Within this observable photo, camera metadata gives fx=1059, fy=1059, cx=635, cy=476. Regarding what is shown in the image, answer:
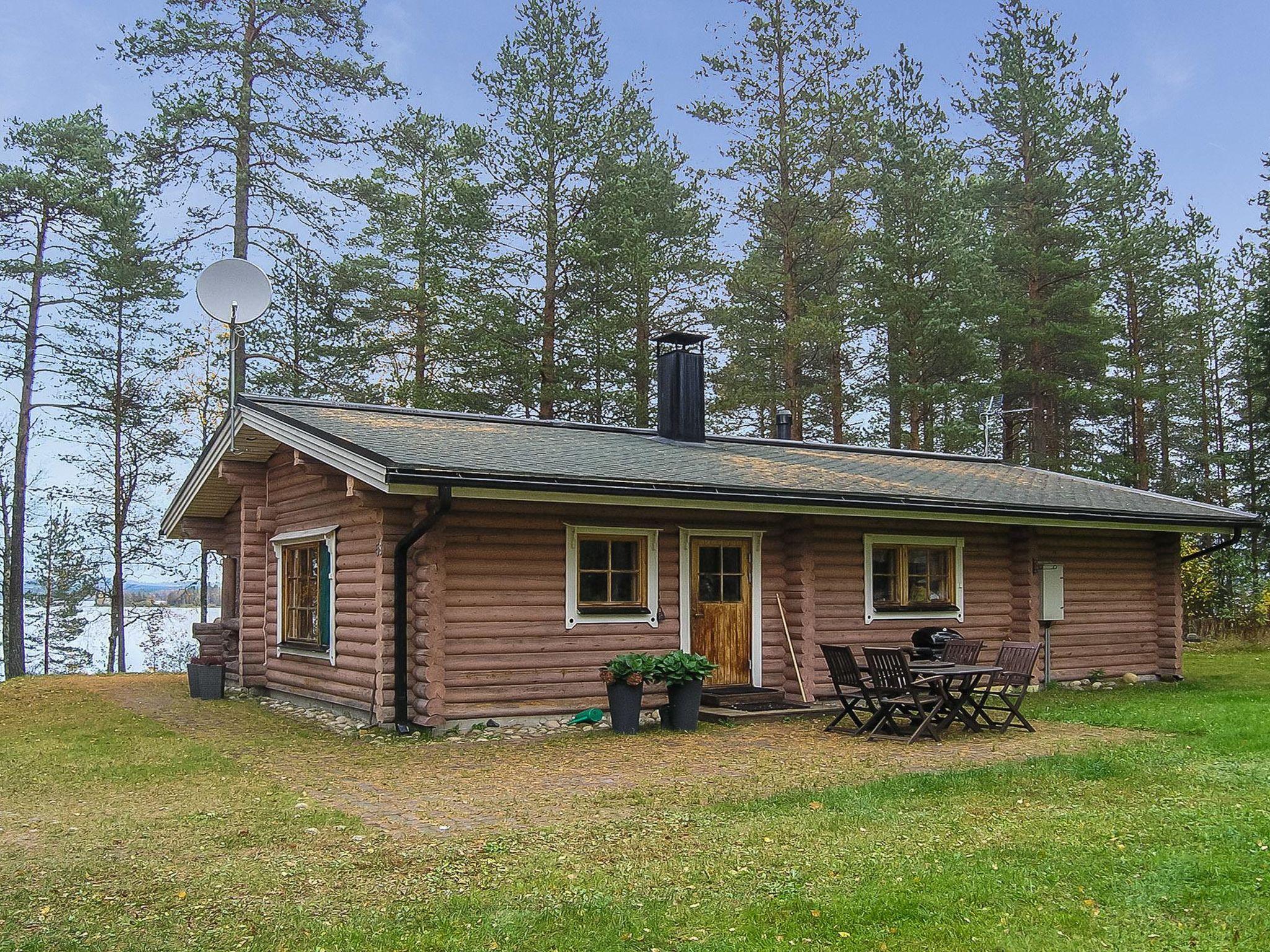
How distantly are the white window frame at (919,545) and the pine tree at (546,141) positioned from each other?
10.8 metres

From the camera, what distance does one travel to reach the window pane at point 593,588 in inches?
439

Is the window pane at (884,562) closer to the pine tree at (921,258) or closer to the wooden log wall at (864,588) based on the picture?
the wooden log wall at (864,588)

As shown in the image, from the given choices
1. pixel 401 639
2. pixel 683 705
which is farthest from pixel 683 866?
pixel 401 639

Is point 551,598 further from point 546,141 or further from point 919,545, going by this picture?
point 546,141

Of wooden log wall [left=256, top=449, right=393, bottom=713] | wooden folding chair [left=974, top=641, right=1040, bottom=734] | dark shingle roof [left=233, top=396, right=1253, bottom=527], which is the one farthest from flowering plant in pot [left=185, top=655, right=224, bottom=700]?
wooden folding chair [left=974, top=641, right=1040, bottom=734]

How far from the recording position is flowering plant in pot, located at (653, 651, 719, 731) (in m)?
10.4

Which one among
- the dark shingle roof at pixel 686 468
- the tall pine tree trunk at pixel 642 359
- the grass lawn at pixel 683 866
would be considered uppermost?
the tall pine tree trunk at pixel 642 359

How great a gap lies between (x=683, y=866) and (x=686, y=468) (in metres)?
6.96

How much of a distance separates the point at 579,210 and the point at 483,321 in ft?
11.1

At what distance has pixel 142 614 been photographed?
1191 inches

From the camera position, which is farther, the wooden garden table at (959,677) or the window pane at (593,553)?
the window pane at (593,553)

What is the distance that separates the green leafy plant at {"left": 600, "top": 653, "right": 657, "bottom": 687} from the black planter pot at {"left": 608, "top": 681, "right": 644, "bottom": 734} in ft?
0.16

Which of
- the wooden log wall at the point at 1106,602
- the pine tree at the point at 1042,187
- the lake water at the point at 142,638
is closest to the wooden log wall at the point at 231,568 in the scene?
the wooden log wall at the point at 1106,602

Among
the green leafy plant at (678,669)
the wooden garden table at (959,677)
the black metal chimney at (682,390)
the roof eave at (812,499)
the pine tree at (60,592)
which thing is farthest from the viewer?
the pine tree at (60,592)
